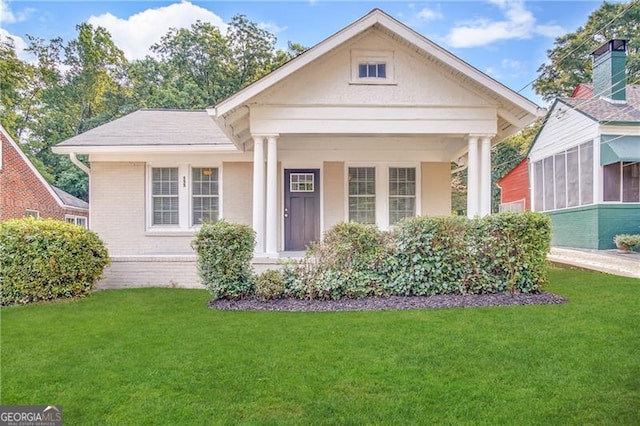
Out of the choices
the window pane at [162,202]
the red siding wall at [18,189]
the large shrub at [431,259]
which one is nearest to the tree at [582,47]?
the large shrub at [431,259]

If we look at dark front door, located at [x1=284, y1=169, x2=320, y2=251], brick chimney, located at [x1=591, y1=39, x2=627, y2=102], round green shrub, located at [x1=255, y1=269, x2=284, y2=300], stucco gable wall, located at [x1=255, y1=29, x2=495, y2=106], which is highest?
brick chimney, located at [x1=591, y1=39, x2=627, y2=102]

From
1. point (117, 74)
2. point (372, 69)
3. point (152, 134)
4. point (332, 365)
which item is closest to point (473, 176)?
point (372, 69)

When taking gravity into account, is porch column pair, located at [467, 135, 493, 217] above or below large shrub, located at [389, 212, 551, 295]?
above

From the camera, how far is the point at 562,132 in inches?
571

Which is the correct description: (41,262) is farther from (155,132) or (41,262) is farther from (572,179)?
(572,179)

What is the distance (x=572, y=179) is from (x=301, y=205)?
9928 mm

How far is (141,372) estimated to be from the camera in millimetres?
3848

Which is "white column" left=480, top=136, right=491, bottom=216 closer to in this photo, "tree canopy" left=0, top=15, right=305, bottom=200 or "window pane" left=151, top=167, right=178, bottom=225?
"window pane" left=151, top=167, right=178, bottom=225

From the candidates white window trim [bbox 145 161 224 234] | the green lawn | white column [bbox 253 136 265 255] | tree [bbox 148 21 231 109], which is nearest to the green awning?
the green lawn

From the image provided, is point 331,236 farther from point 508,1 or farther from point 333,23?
point 508,1

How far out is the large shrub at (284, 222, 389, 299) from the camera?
22.8ft

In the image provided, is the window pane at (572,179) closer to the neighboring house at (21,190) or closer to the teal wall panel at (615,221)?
the teal wall panel at (615,221)

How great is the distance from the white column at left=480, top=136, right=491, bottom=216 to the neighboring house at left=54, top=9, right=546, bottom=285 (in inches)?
0.8

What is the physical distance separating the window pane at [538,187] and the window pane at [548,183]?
31cm
